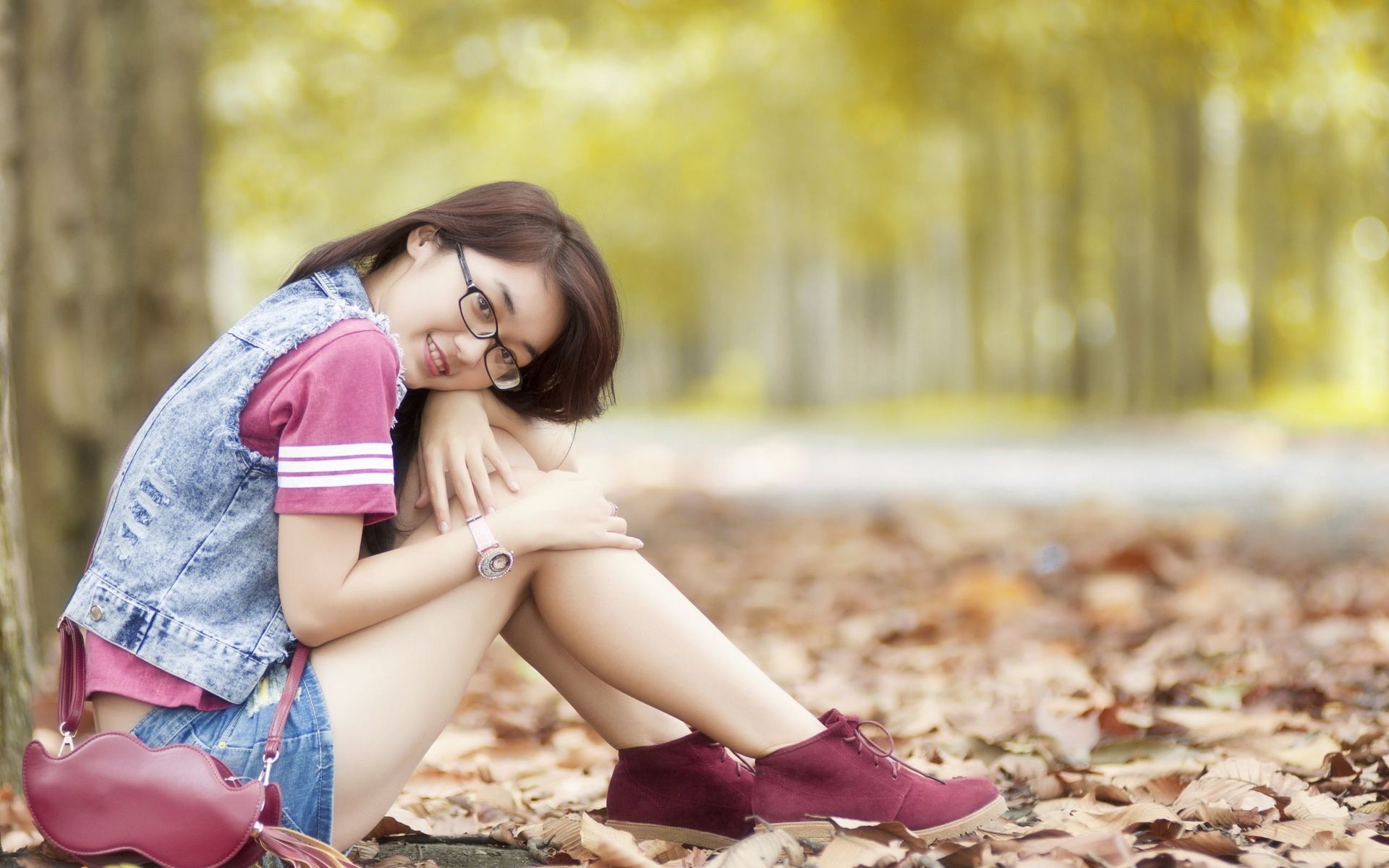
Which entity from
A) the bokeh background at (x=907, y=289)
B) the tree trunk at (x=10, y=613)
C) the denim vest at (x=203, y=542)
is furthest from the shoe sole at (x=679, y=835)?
the tree trunk at (x=10, y=613)

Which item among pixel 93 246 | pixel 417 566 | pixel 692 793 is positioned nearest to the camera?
pixel 417 566

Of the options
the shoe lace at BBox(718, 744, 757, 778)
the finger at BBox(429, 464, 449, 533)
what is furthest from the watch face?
the shoe lace at BBox(718, 744, 757, 778)

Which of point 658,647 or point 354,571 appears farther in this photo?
point 658,647

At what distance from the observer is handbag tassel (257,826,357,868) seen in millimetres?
1899

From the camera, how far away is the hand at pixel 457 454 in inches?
89.8

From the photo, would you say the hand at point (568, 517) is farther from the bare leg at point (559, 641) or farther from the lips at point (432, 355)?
the lips at point (432, 355)

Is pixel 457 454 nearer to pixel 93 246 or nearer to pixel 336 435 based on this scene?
pixel 336 435

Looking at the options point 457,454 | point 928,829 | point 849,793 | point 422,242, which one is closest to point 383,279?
point 422,242

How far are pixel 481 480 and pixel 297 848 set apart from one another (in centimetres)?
66

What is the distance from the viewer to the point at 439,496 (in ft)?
7.43

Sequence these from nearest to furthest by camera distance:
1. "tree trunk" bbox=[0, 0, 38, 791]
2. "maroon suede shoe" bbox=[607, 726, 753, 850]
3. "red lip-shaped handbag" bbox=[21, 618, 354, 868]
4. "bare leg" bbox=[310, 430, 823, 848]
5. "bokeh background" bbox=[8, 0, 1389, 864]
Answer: "red lip-shaped handbag" bbox=[21, 618, 354, 868], "bare leg" bbox=[310, 430, 823, 848], "maroon suede shoe" bbox=[607, 726, 753, 850], "tree trunk" bbox=[0, 0, 38, 791], "bokeh background" bbox=[8, 0, 1389, 864]

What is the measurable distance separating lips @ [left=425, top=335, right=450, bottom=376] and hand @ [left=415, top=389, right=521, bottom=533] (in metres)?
0.11

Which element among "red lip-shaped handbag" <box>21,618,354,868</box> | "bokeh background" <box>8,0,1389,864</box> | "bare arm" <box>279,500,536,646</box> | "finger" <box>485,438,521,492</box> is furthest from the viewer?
"bokeh background" <box>8,0,1389,864</box>

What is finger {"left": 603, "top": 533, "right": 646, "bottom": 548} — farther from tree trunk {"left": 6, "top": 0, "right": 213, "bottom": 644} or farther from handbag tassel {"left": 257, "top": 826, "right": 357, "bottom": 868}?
tree trunk {"left": 6, "top": 0, "right": 213, "bottom": 644}
